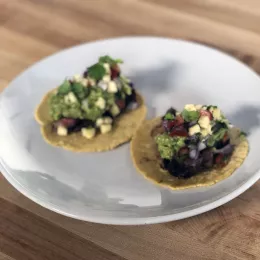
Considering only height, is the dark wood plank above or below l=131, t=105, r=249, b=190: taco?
below

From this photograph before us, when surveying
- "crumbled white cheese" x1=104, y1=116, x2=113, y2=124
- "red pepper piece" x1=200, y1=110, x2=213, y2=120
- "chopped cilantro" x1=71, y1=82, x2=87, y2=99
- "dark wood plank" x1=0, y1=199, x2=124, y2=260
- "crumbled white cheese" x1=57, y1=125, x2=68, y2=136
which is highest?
"red pepper piece" x1=200, y1=110, x2=213, y2=120

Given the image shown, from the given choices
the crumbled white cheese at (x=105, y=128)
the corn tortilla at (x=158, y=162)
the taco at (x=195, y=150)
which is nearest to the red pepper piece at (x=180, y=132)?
the taco at (x=195, y=150)

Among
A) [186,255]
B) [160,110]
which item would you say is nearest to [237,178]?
[186,255]

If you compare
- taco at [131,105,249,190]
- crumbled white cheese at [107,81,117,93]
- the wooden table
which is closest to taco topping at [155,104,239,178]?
taco at [131,105,249,190]

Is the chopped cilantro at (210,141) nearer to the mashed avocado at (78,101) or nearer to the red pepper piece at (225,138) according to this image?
the red pepper piece at (225,138)

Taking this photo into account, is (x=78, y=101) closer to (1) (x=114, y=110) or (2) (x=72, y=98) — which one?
(2) (x=72, y=98)

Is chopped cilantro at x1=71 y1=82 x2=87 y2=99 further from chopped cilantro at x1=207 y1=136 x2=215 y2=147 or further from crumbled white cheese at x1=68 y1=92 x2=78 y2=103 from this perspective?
chopped cilantro at x1=207 y1=136 x2=215 y2=147

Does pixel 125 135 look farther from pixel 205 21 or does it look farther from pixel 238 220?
pixel 205 21

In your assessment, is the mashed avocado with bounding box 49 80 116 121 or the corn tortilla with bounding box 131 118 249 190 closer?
the corn tortilla with bounding box 131 118 249 190
